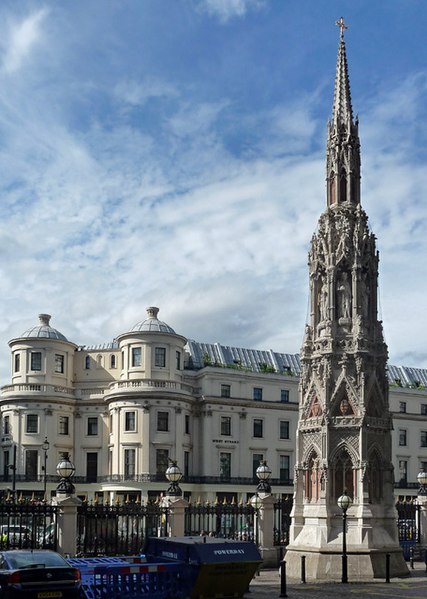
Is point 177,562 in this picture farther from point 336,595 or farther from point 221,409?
point 221,409

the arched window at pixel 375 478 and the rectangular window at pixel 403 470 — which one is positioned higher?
the arched window at pixel 375 478

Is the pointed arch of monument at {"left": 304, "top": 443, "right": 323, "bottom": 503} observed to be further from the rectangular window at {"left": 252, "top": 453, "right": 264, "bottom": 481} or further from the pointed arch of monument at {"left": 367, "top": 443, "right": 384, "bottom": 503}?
the rectangular window at {"left": 252, "top": 453, "right": 264, "bottom": 481}

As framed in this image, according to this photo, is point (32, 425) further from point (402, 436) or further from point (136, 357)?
point (402, 436)

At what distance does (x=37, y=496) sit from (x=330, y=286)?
140 feet

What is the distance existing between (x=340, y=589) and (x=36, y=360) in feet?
157

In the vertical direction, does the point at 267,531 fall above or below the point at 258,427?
below

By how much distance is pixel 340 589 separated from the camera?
25406 millimetres

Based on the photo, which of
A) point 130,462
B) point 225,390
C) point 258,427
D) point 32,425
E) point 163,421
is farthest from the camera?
point 258,427

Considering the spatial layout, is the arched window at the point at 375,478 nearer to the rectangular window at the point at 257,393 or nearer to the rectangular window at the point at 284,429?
the rectangular window at the point at 257,393

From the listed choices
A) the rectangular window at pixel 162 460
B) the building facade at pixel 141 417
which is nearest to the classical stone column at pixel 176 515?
the building facade at pixel 141 417

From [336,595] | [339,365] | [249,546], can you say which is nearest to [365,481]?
[339,365]

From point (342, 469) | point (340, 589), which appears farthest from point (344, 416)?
point (340, 589)

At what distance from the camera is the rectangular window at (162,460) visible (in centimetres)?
6575

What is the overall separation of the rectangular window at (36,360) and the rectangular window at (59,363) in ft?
4.64
